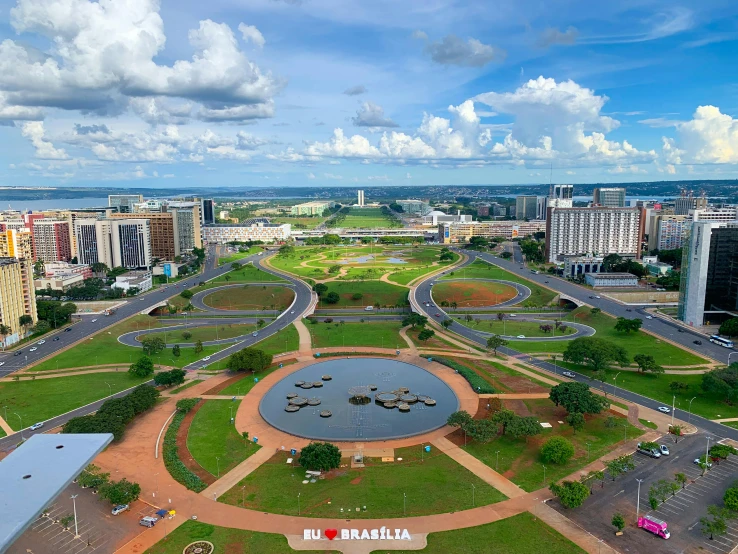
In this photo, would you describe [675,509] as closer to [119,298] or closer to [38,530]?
[38,530]

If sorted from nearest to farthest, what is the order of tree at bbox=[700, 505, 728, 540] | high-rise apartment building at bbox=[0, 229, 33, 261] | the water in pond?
tree at bbox=[700, 505, 728, 540]
the water in pond
high-rise apartment building at bbox=[0, 229, 33, 261]

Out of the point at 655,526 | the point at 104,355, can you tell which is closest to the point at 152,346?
the point at 104,355

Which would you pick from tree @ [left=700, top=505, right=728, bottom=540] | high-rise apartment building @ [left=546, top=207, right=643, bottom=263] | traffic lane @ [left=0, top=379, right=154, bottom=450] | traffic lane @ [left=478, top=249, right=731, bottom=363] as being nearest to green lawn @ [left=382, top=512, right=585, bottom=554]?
tree @ [left=700, top=505, right=728, bottom=540]

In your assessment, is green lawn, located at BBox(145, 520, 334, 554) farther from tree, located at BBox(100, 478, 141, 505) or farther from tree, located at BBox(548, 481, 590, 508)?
tree, located at BBox(548, 481, 590, 508)

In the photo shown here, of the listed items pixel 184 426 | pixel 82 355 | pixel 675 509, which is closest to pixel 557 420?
pixel 675 509

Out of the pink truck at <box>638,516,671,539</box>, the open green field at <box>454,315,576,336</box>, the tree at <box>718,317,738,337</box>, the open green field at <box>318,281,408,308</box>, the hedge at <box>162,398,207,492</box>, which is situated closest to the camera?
the pink truck at <box>638,516,671,539</box>

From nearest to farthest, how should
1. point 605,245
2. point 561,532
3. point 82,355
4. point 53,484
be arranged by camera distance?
point 53,484 → point 561,532 → point 82,355 → point 605,245
